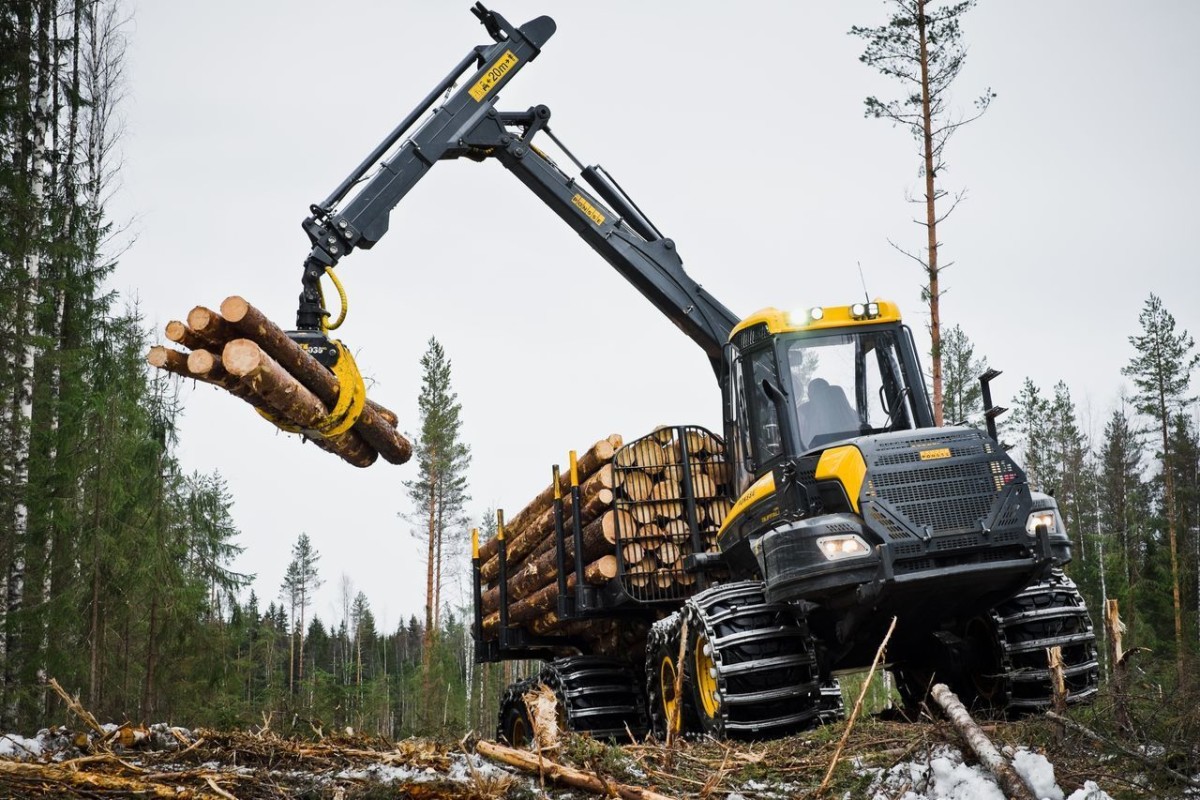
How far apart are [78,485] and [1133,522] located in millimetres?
36642

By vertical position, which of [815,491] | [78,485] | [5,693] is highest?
[78,485]

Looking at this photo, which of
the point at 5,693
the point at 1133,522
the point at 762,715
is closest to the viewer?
the point at 762,715

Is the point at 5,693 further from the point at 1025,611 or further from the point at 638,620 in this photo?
the point at 1025,611

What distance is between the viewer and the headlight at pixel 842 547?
22.4 feet

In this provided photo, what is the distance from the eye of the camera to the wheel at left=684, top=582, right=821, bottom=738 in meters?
7.02

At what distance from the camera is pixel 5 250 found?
56.0 feet

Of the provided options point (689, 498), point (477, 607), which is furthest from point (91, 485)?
point (689, 498)

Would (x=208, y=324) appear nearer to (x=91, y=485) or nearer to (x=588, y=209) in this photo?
(x=588, y=209)

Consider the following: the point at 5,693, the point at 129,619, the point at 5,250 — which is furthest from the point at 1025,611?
the point at 129,619

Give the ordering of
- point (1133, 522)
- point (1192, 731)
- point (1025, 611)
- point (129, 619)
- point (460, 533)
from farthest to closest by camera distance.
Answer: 1. point (1133, 522)
2. point (460, 533)
3. point (129, 619)
4. point (1025, 611)
5. point (1192, 731)

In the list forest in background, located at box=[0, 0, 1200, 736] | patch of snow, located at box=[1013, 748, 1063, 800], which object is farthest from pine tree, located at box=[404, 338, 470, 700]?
patch of snow, located at box=[1013, 748, 1063, 800]

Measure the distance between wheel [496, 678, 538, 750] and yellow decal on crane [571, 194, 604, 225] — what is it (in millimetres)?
4843

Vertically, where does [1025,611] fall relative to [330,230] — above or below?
below

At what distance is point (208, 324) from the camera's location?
28.4ft
